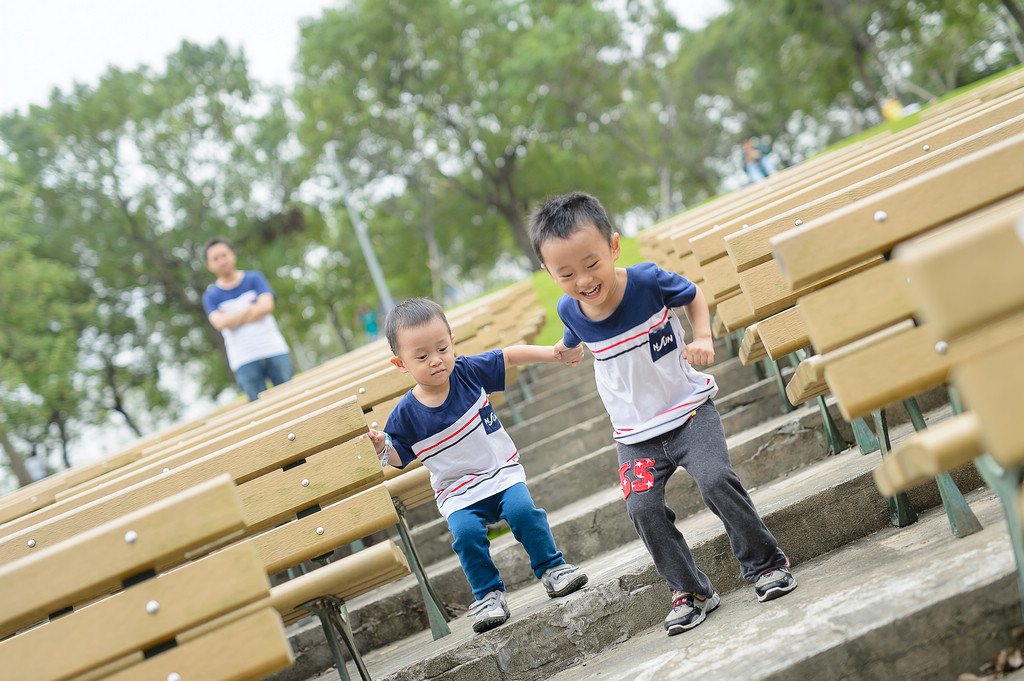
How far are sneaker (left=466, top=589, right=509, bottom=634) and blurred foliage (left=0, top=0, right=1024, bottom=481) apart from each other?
19640mm

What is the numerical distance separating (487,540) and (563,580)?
0.40m

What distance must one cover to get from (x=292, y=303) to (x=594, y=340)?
88.9 feet

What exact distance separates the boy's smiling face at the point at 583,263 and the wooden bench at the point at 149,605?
4.47ft

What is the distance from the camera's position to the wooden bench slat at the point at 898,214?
2125 millimetres

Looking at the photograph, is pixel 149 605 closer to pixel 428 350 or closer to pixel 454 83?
pixel 428 350

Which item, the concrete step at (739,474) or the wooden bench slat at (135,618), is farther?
the concrete step at (739,474)

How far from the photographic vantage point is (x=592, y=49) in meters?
29.7

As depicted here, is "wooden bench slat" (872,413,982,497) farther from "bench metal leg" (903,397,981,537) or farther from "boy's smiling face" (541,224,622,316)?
"boy's smiling face" (541,224,622,316)

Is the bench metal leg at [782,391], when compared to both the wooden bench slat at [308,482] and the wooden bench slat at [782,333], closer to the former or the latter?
the wooden bench slat at [782,333]

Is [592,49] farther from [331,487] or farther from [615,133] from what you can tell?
[331,487]

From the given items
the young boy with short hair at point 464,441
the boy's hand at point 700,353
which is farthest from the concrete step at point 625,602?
the boy's hand at point 700,353

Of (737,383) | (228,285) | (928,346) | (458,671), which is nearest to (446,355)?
(458,671)

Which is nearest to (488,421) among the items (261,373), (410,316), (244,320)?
(410,316)

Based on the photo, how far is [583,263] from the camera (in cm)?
300
